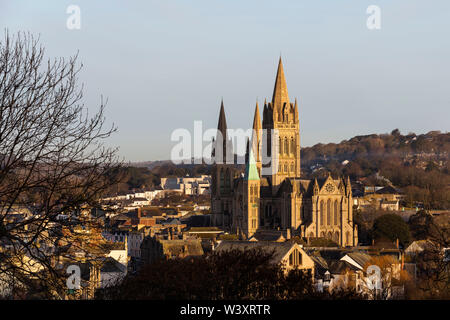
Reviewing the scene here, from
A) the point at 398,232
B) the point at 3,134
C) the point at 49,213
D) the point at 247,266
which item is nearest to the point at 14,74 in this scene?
the point at 3,134

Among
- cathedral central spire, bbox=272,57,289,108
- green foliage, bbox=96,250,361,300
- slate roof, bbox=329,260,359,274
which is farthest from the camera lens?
cathedral central spire, bbox=272,57,289,108

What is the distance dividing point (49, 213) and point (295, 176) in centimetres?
8786

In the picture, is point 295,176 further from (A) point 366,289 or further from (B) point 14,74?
(B) point 14,74

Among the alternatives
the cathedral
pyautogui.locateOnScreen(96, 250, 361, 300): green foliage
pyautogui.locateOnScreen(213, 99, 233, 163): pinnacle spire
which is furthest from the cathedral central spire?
pyautogui.locateOnScreen(96, 250, 361, 300): green foliage

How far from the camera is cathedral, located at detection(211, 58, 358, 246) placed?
9656 centimetres

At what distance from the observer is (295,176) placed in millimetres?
105250

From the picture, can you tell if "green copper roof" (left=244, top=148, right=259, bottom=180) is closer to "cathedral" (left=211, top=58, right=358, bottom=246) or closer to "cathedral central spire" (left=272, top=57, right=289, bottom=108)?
"cathedral" (left=211, top=58, right=358, bottom=246)

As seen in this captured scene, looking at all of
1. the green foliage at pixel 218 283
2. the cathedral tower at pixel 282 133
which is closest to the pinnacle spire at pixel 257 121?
the cathedral tower at pixel 282 133

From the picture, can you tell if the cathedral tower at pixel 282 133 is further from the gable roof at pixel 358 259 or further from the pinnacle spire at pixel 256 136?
the gable roof at pixel 358 259

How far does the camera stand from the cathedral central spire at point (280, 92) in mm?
105000

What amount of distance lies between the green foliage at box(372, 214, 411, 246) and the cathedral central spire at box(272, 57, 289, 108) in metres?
20.3

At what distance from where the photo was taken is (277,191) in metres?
102

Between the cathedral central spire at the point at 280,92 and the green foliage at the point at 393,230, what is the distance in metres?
20.3
